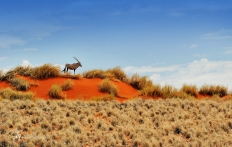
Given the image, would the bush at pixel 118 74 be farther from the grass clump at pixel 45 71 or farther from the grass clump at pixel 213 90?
the grass clump at pixel 213 90

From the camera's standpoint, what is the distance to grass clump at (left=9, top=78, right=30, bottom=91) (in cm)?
1931

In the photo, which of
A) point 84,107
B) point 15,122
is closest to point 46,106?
point 84,107

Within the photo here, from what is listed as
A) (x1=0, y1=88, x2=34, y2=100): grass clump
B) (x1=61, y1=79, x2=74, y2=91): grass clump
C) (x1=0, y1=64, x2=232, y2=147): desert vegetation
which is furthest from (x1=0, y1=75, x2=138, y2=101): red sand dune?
(x1=0, y1=88, x2=34, y2=100): grass clump

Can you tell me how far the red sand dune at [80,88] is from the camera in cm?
1898

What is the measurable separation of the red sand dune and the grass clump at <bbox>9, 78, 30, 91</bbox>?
304 mm

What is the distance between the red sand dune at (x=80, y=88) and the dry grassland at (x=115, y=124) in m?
3.08

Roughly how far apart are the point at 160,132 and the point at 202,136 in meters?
1.36

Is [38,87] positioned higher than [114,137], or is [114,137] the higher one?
[38,87]

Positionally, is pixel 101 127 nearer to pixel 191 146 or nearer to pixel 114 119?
pixel 114 119

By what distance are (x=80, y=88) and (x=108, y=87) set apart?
1721 millimetres

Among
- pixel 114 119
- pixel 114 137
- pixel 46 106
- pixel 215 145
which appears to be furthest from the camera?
pixel 46 106

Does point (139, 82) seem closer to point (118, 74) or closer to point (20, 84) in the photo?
point (118, 74)

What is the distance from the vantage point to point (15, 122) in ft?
38.8

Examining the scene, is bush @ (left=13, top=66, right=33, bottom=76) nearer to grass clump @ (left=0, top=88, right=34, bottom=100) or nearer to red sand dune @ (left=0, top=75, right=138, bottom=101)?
red sand dune @ (left=0, top=75, right=138, bottom=101)
